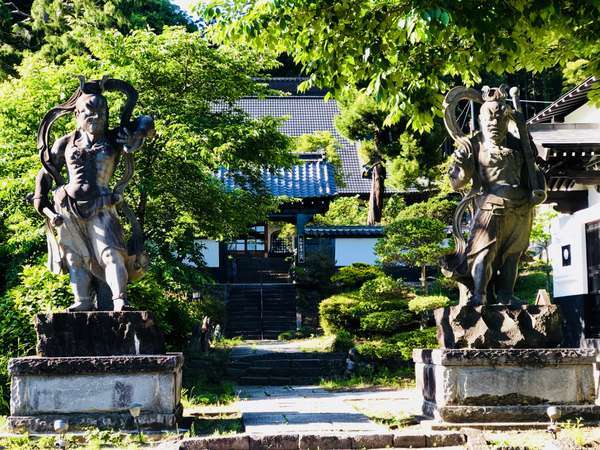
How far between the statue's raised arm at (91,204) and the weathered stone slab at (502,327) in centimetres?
335

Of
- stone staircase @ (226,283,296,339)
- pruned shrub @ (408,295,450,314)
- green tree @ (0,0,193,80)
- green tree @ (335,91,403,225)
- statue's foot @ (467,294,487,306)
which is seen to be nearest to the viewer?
statue's foot @ (467,294,487,306)

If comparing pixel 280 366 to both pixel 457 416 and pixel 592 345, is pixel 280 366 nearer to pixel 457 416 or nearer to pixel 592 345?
pixel 592 345

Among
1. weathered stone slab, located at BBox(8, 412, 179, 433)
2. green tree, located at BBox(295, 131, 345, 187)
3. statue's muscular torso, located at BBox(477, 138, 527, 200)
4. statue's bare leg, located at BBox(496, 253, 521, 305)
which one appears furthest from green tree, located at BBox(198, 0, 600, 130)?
green tree, located at BBox(295, 131, 345, 187)

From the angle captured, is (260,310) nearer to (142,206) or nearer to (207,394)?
(142,206)

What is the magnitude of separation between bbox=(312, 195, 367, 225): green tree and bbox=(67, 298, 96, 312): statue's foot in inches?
892

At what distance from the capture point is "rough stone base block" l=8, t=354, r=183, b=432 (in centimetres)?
761

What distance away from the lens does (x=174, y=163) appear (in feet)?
44.3

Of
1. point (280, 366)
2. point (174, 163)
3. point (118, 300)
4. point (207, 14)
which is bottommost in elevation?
point (280, 366)

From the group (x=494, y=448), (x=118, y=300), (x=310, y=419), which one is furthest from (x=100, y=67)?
(x=494, y=448)

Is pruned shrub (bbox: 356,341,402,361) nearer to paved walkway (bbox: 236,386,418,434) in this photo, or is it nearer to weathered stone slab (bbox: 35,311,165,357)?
paved walkway (bbox: 236,386,418,434)

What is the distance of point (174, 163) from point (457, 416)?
7.30 meters

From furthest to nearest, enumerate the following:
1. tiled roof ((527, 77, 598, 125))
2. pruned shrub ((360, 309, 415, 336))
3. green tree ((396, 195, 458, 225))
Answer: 1. green tree ((396, 195, 458, 225))
2. pruned shrub ((360, 309, 415, 336))
3. tiled roof ((527, 77, 598, 125))

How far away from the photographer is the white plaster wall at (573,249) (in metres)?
17.0

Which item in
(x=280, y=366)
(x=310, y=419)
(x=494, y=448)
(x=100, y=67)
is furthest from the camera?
(x=280, y=366)
